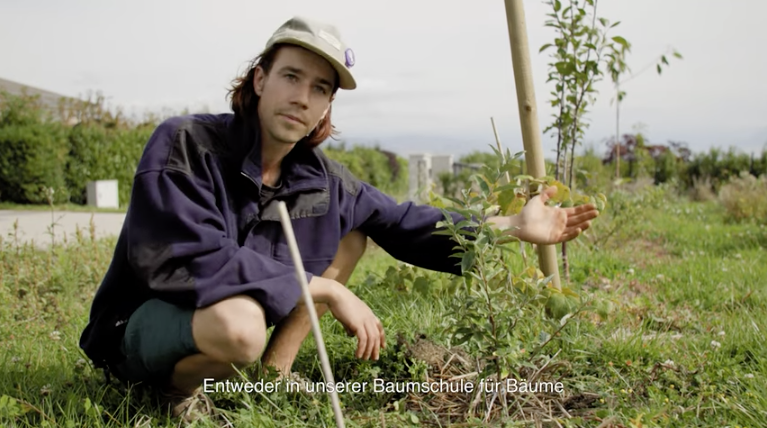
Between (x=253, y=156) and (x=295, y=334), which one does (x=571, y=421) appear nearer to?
(x=295, y=334)

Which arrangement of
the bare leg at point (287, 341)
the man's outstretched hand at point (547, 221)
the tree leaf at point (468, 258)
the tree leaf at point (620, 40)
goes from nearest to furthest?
the tree leaf at point (468, 258)
the bare leg at point (287, 341)
the man's outstretched hand at point (547, 221)
the tree leaf at point (620, 40)

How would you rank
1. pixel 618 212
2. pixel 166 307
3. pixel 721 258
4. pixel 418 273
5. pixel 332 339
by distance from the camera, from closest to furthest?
pixel 166 307
pixel 332 339
pixel 418 273
pixel 721 258
pixel 618 212

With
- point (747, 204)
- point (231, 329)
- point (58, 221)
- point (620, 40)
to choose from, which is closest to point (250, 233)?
point (231, 329)

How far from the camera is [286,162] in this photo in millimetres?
2375

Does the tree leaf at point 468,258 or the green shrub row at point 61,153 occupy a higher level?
the green shrub row at point 61,153

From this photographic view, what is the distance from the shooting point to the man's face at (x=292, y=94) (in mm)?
2166

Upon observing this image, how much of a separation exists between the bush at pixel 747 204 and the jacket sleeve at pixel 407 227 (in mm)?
6230

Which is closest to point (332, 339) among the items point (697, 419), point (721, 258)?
point (697, 419)

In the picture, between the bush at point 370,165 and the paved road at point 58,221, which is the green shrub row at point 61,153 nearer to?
the bush at point 370,165

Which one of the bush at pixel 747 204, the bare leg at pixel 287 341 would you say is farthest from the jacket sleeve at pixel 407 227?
the bush at pixel 747 204

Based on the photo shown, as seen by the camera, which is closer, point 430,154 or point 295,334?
point 295,334

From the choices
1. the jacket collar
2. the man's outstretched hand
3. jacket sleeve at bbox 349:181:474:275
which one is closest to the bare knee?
the jacket collar

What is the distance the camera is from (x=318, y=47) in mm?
2117

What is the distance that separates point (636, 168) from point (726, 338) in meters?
11.8
